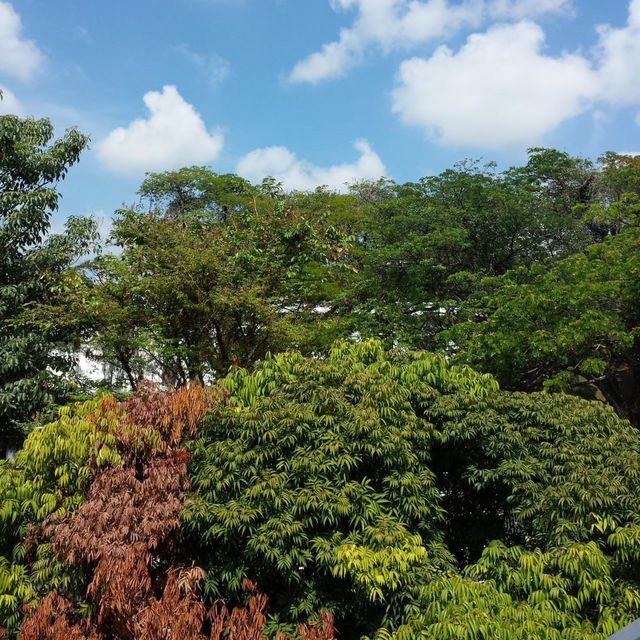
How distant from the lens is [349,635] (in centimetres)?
656

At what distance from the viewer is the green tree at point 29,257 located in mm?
12844

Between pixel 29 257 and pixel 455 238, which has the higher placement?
pixel 455 238

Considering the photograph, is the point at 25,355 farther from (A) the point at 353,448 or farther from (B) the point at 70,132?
(A) the point at 353,448

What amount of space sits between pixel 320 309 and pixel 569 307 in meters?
9.30

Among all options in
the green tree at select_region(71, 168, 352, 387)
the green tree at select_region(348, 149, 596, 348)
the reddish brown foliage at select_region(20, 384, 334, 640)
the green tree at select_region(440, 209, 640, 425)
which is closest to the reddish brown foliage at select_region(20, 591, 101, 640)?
the reddish brown foliage at select_region(20, 384, 334, 640)

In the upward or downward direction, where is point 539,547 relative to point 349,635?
upward

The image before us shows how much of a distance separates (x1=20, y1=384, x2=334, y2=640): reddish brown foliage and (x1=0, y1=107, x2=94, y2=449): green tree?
6184 millimetres

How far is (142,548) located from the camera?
19.7ft

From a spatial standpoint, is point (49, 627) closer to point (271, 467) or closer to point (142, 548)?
point (142, 548)

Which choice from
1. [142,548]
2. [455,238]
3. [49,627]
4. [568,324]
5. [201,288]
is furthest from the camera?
[455,238]

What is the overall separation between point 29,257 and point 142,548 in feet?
31.2

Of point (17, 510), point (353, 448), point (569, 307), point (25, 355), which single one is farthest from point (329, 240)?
point (17, 510)

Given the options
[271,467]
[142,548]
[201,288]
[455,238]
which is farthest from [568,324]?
[142,548]

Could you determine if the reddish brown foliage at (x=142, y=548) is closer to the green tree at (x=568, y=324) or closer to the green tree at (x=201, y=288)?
the green tree at (x=201, y=288)
